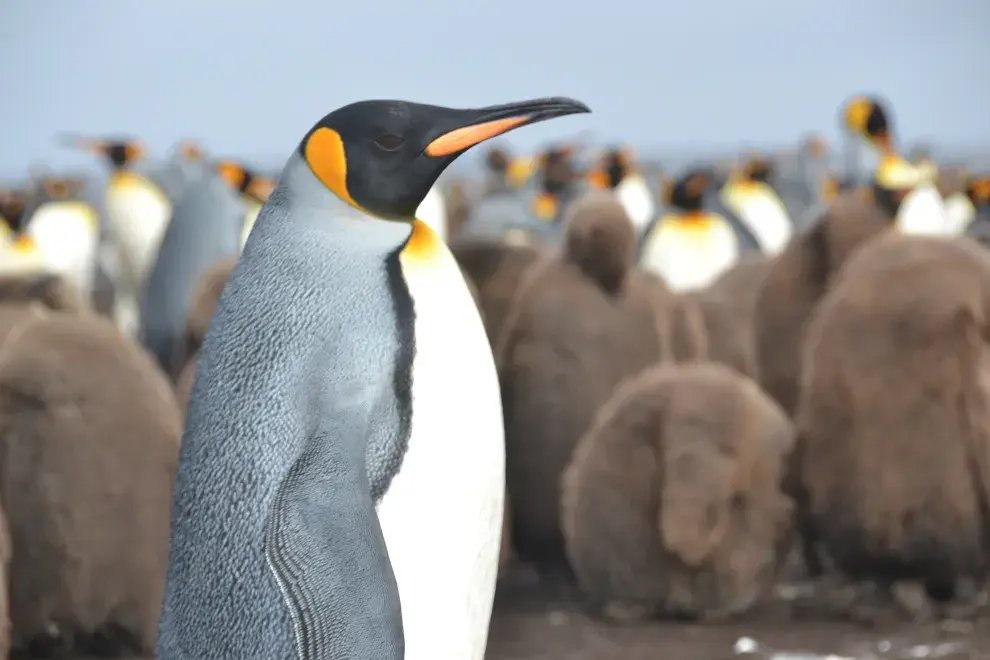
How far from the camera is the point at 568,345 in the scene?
4777 millimetres

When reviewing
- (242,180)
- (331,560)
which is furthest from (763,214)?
(331,560)

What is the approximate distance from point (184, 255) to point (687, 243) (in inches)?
117

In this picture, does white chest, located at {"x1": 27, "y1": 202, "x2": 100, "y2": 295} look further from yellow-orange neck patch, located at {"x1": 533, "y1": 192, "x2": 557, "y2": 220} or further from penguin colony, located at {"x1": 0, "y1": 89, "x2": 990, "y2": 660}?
penguin colony, located at {"x1": 0, "y1": 89, "x2": 990, "y2": 660}

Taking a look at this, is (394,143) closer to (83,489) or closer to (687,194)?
(83,489)

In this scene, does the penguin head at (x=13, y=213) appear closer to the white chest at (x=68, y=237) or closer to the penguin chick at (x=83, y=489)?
the white chest at (x=68, y=237)

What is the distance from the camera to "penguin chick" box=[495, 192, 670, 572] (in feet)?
15.5

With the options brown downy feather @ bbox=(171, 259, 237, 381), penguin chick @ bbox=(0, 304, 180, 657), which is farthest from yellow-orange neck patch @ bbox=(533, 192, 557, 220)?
penguin chick @ bbox=(0, 304, 180, 657)

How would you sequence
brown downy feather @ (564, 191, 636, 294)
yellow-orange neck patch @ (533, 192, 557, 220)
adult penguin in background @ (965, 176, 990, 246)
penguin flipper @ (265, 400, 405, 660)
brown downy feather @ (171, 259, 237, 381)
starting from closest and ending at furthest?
penguin flipper @ (265, 400, 405, 660) < brown downy feather @ (564, 191, 636, 294) < brown downy feather @ (171, 259, 237, 381) < adult penguin in background @ (965, 176, 990, 246) < yellow-orange neck patch @ (533, 192, 557, 220)

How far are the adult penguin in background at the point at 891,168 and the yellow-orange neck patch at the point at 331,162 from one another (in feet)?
23.5

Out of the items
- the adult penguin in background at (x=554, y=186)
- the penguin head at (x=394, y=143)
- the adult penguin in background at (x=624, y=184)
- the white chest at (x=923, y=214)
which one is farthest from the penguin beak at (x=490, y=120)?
the adult penguin in background at (x=554, y=186)

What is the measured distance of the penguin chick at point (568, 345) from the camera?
474 centimetres

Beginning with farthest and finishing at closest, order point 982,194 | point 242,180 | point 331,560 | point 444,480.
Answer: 1. point 242,180
2. point 982,194
3. point 444,480
4. point 331,560

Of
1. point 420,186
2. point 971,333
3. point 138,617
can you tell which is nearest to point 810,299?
point 971,333

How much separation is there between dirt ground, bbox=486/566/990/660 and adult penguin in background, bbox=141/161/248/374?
119 inches
